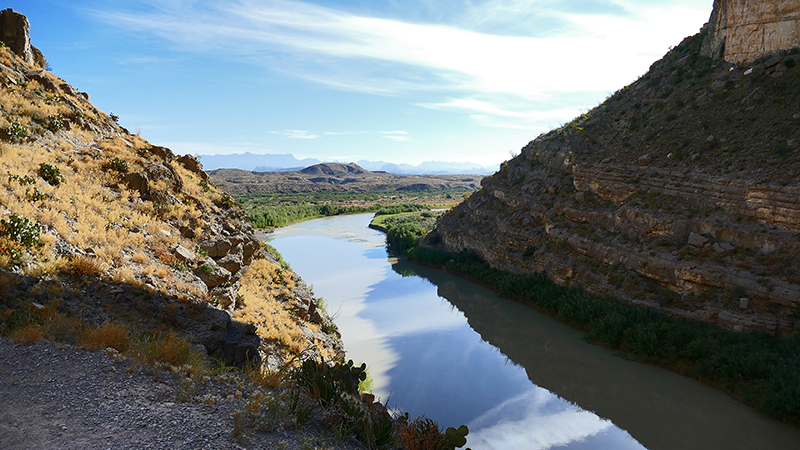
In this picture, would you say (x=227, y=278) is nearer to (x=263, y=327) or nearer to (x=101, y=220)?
(x=263, y=327)

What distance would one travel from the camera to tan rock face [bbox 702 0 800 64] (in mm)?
17062

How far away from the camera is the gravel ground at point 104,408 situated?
4418 millimetres

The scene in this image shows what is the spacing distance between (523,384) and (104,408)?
1194 cm

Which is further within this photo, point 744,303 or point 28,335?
point 744,303

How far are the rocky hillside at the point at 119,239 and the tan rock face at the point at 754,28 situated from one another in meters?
22.2

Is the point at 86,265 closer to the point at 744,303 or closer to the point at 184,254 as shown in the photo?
the point at 184,254

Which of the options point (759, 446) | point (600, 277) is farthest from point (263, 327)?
point (600, 277)

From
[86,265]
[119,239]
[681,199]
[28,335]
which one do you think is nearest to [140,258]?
[119,239]

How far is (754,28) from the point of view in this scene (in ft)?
59.8

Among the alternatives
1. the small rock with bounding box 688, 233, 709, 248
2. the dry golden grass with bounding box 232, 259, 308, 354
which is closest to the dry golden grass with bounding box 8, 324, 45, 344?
the dry golden grass with bounding box 232, 259, 308, 354

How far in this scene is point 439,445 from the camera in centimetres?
643

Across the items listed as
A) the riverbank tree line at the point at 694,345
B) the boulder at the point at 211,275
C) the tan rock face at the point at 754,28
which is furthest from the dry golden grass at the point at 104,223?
the tan rock face at the point at 754,28

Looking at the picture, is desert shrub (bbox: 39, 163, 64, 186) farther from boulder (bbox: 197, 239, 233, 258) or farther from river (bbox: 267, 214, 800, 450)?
river (bbox: 267, 214, 800, 450)

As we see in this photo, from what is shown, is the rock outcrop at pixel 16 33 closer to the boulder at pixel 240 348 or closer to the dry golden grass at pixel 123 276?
the dry golden grass at pixel 123 276
